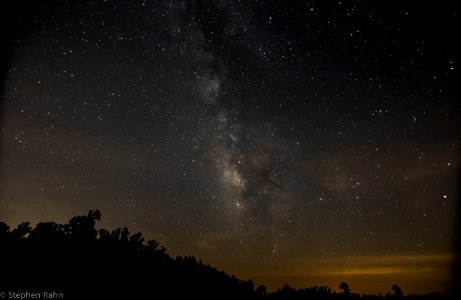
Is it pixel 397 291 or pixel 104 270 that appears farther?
pixel 397 291

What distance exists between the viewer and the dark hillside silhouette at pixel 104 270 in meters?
16.9

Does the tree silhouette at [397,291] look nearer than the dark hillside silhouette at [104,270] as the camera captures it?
No

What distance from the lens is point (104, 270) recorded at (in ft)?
67.2

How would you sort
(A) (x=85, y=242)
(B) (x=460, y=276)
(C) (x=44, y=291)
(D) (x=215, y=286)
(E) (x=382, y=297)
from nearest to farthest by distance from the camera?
(C) (x=44, y=291) → (A) (x=85, y=242) → (D) (x=215, y=286) → (E) (x=382, y=297) → (B) (x=460, y=276)

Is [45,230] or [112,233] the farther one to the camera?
[112,233]

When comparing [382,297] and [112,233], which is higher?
[112,233]

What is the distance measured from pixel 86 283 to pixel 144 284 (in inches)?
152

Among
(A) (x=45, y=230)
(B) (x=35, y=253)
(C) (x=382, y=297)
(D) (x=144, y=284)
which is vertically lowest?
(C) (x=382, y=297)

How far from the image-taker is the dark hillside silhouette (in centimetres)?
1691

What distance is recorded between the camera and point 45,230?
71.8 feet

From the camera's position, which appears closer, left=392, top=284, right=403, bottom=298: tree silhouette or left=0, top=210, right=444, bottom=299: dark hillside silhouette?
left=0, top=210, right=444, bottom=299: dark hillside silhouette

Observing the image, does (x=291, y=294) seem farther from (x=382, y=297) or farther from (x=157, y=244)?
(x=157, y=244)

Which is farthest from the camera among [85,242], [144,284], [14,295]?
[85,242]

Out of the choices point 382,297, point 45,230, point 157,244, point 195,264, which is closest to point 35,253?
point 45,230
